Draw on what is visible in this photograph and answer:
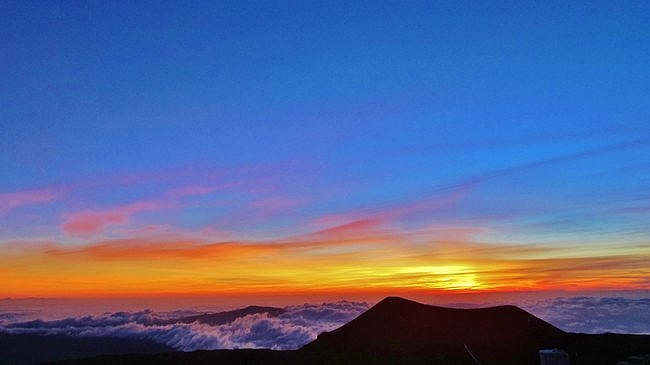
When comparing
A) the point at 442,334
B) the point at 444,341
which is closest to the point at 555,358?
the point at 444,341

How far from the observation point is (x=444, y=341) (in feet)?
225

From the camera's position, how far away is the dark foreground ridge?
6162 cm

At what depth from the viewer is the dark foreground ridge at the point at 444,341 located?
2426 inches

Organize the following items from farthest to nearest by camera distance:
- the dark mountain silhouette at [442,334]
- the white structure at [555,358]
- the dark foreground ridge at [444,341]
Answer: the dark mountain silhouette at [442,334] → the dark foreground ridge at [444,341] → the white structure at [555,358]

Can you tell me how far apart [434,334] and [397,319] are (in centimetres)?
746

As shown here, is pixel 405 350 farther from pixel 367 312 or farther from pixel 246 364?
pixel 246 364

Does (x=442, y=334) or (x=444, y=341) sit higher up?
(x=442, y=334)

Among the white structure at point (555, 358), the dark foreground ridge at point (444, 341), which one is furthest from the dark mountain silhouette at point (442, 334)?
the white structure at point (555, 358)

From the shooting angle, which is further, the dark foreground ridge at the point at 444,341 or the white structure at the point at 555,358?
the dark foreground ridge at the point at 444,341

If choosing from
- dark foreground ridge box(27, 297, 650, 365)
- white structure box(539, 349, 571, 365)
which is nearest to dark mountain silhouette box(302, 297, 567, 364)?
dark foreground ridge box(27, 297, 650, 365)

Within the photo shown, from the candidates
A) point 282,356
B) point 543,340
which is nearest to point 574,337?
point 543,340

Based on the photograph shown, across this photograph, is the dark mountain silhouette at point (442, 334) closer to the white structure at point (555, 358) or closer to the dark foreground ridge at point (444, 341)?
the dark foreground ridge at point (444, 341)

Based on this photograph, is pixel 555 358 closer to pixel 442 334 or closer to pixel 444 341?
pixel 444 341

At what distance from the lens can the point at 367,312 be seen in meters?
80.5
